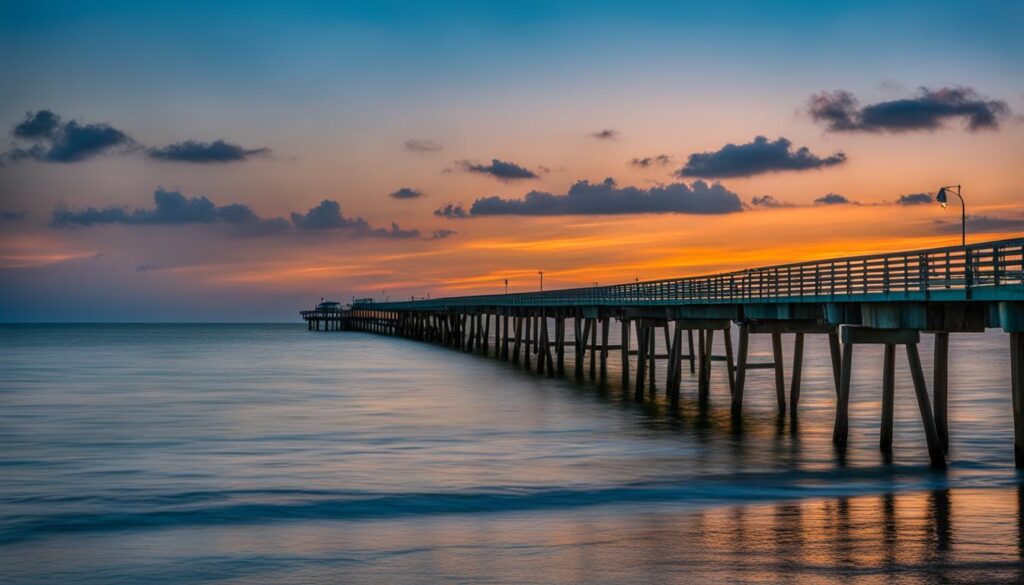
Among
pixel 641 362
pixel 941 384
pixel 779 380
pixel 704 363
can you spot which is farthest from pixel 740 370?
pixel 941 384

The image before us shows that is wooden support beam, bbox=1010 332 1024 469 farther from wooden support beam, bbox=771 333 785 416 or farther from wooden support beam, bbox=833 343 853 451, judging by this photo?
wooden support beam, bbox=771 333 785 416

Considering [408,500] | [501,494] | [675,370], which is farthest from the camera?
[675,370]

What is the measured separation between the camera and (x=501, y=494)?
909 inches

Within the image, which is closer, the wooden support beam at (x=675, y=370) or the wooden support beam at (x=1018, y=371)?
the wooden support beam at (x=1018, y=371)

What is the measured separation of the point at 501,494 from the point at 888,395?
966 cm

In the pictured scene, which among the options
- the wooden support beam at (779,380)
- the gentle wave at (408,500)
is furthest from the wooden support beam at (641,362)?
the gentle wave at (408,500)

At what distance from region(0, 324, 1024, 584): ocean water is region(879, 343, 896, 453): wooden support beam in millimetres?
467

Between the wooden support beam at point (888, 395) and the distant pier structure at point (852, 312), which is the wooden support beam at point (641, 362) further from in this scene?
the wooden support beam at point (888, 395)

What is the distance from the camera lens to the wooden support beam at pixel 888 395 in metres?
26.3

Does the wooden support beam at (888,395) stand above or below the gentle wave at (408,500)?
above

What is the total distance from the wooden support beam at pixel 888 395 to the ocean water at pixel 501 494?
47cm

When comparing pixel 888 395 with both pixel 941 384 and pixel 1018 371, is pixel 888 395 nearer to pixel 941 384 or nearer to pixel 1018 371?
pixel 941 384

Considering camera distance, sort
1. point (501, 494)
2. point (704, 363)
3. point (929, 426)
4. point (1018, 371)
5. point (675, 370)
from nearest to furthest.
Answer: point (1018, 371)
point (501, 494)
point (929, 426)
point (675, 370)
point (704, 363)

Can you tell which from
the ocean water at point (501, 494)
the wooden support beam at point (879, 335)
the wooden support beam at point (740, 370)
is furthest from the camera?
→ the wooden support beam at point (740, 370)
